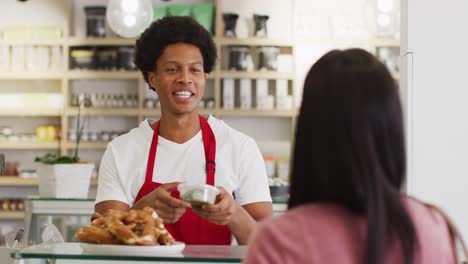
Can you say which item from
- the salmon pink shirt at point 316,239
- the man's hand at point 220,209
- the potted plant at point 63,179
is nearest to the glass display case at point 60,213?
the potted plant at point 63,179

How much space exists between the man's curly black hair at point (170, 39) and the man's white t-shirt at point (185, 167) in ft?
0.88

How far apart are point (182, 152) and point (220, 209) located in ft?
1.42

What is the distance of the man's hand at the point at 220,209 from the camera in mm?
2246

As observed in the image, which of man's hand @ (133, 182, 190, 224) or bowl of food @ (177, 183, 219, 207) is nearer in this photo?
bowl of food @ (177, 183, 219, 207)

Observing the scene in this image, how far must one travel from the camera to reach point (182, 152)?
8.70 feet

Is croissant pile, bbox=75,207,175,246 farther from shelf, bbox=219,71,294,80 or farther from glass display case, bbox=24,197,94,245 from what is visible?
shelf, bbox=219,71,294,80

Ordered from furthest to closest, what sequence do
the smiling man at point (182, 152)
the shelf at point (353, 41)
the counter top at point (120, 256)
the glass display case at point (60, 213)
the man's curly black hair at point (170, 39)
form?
the shelf at point (353, 41), the glass display case at point (60, 213), the man's curly black hair at point (170, 39), the smiling man at point (182, 152), the counter top at point (120, 256)

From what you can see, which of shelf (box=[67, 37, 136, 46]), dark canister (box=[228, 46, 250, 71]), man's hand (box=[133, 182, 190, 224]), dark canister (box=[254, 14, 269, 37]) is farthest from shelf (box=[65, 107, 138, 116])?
man's hand (box=[133, 182, 190, 224])

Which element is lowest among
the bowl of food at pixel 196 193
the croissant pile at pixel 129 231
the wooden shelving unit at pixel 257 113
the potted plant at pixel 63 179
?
the potted plant at pixel 63 179

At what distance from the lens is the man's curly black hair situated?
2703 millimetres

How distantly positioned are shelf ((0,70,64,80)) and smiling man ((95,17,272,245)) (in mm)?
5544

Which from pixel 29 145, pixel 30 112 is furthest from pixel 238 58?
pixel 29 145

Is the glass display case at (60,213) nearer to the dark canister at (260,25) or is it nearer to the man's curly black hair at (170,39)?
the man's curly black hair at (170,39)

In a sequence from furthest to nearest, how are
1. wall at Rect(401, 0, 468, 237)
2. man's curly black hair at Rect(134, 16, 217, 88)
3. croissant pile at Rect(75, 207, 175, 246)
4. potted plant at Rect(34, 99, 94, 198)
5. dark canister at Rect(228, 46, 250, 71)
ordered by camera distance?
dark canister at Rect(228, 46, 250, 71)
potted plant at Rect(34, 99, 94, 198)
wall at Rect(401, 0, 468, 237)
man's curly black hair at Rect(134, 16, 217, 88)
croissant pile at Rect(75, 207, 175, 246)
